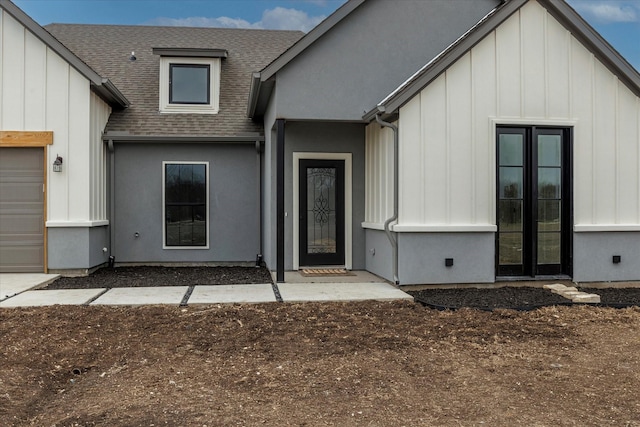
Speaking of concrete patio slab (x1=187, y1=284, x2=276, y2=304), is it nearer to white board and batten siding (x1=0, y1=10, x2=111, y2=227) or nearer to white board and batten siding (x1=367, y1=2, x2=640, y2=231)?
white board and batten siding (x1=367, y1=2, x2=640, y2=231)

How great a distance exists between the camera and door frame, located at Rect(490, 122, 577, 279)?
26.1ft

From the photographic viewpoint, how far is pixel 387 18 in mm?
8945

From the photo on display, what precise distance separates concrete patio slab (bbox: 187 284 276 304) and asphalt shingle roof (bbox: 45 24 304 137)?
3.97 m

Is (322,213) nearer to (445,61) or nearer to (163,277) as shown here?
(163,277)

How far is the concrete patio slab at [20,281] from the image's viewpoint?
7.64m

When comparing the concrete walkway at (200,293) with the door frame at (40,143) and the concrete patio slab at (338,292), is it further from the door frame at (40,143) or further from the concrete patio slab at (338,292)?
the door frame at (40,143)

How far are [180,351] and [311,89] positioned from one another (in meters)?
5.02

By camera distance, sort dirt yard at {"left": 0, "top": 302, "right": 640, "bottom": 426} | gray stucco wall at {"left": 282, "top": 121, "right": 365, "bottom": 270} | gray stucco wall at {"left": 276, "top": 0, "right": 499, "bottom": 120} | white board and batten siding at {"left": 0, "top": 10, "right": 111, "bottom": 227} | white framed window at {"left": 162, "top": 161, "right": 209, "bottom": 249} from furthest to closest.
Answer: white framed window at {"left": 162, "top": 161, "right": 209, "bottom": 249}
gray stucco wall at {"left": 282, "top": 121, "right": 365, "bottom": 270}
white board and batten siding at {"left": 0, "top": 10, "right": 111, "bottom": 227}
gray stucco wall at {"left": 276, "top": 0, "right": 499, "bottom": 120}
dirt yard at {"left": 0, "top": 302, "right": 640, "bottom": 426}

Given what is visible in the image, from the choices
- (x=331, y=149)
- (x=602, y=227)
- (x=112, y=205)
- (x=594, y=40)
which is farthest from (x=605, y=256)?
(x=112, y=205)

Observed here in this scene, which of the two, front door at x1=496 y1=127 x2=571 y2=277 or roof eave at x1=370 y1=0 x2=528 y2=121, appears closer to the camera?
roof eave at x1=370 y1=0 x2=528 y2=121

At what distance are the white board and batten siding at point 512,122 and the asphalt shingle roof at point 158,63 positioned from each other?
14.9 ft

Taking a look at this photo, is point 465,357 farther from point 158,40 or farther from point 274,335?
point 158,40

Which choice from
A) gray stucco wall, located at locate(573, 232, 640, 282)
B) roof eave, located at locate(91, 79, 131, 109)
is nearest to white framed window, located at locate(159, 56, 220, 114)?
roof eave, located at locate(91, 79, 131, 109)

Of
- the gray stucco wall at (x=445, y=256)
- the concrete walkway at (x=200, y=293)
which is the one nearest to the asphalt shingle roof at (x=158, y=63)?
the concrete walkway at (x=200, y=293)
